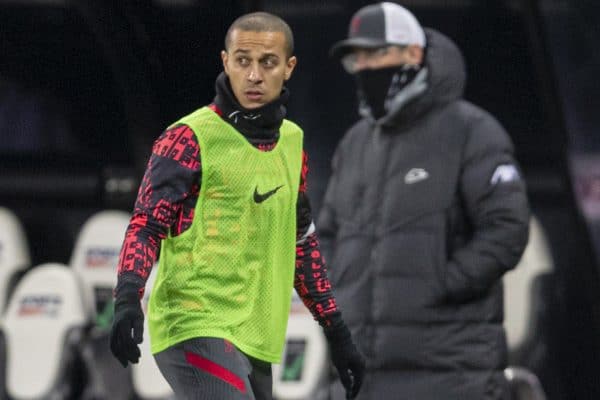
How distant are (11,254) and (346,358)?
16.1ft

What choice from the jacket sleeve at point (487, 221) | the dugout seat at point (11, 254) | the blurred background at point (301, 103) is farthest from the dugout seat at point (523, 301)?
the dugout seat at point (11, 254)

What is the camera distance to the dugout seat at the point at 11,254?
9607 mm

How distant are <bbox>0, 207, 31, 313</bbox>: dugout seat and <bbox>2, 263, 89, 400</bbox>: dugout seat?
0.26 m

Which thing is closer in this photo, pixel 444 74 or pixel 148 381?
pixel 444 74

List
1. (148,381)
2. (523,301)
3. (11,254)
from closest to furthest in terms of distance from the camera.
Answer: (523,301) → (148,381) → (11,254)

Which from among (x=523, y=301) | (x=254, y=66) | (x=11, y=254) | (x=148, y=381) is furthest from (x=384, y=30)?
(x=11, y=254)

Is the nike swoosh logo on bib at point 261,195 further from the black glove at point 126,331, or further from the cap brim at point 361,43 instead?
the cap brim at point 361,43

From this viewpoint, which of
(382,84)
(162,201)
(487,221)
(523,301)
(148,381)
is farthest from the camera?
(148,381)

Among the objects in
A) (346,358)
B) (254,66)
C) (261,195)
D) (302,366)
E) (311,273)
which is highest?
(254,66)

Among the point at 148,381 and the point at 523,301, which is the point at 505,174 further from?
the point at 148,381

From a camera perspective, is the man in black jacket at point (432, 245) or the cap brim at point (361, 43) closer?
the man in black jacket at point (432, 245)

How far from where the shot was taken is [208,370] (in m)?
4.55

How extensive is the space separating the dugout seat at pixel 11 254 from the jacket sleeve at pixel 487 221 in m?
4.39

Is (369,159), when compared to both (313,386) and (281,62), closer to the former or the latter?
(281,62)
